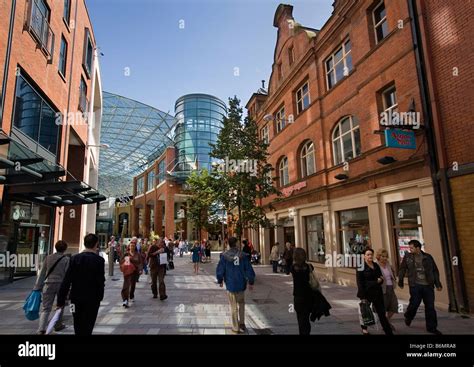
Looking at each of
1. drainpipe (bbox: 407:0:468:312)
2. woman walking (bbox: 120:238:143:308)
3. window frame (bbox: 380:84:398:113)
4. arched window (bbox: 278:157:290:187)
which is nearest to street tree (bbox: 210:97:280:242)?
arched window (bbox: 278:157:290:187)

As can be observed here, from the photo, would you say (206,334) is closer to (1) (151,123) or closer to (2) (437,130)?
(2) (437,130)

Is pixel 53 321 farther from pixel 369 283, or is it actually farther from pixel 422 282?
pixel 422 282

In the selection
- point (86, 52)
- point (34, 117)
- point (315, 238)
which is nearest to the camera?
point (34, 117)

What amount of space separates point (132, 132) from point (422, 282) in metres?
59.0

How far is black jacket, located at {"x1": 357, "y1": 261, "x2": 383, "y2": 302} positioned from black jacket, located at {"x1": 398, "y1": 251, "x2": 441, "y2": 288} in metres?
0.91

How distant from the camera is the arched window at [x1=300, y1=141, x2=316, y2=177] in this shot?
634 inches

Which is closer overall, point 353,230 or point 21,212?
point 353,230

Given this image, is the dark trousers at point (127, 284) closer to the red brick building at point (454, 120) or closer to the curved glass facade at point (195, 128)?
the red brick building at point (454, 120)

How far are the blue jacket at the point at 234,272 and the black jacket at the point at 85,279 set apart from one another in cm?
241

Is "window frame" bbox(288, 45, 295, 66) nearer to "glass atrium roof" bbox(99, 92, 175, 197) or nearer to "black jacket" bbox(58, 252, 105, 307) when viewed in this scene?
"black jacket" bbox(58, 252, 105, 307)

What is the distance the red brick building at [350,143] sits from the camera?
948cm

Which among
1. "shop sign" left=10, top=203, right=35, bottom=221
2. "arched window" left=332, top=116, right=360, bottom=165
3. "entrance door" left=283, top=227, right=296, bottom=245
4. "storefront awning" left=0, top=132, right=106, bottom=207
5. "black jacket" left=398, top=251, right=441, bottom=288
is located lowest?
"black jacket" left=398, top=251, right=441, bottom=288

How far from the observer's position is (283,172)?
19.7m

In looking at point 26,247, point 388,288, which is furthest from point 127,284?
point 26,247
